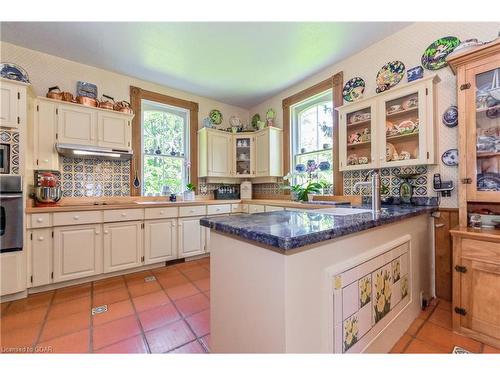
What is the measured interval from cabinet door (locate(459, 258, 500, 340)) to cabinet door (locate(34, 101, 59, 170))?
13.4ft

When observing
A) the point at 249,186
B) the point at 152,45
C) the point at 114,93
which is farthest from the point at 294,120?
the point at 114,93

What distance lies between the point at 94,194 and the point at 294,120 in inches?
127

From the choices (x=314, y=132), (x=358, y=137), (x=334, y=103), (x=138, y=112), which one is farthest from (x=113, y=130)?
(x=358, y=137)

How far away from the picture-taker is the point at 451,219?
1.99m

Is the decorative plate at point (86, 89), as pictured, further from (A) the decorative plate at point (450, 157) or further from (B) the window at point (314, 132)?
(A) the decorative plate at point (450, 157)

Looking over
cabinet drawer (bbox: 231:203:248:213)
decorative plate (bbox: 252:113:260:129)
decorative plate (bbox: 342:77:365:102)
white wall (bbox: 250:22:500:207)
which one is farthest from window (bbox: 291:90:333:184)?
cabinet drawer (bbox: 231:203:248:213)

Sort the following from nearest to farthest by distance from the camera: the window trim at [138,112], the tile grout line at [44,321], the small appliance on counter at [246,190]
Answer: the tile grout line at [44,321] < the window trim at [138,112] < the small appliance on counter at [246,190]

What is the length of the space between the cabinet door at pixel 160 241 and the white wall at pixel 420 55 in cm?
309

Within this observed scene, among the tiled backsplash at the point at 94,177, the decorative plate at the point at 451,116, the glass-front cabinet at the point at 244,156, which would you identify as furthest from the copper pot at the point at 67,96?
the decorative plate at the point at 451,116

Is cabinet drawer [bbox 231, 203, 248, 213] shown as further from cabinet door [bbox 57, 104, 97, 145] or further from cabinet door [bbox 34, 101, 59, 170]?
cabinet door [bbox 34, 101, 59, 170]

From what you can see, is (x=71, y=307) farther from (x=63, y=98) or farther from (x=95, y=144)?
(x=63, y=98)

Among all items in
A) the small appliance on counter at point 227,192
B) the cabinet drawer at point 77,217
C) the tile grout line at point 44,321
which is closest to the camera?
the tile grout line at point 44,321

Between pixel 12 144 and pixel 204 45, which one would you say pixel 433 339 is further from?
pixel 12 144

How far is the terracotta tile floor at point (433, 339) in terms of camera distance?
1.40m
